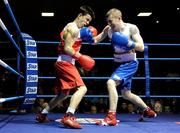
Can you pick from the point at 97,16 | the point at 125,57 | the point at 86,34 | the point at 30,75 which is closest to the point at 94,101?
the point at 30,75

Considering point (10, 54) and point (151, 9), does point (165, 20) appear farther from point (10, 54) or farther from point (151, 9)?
point (10, 54)

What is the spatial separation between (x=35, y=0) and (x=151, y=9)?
2.81 meters

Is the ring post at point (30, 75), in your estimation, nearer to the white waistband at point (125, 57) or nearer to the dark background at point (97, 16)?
the white waistband at point (125, 57)

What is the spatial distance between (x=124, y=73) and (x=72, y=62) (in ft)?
1.46

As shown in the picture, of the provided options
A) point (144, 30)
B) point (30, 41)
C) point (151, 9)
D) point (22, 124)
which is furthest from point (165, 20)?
point (22, 124)

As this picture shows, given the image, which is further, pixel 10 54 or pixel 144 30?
pixel 144 30

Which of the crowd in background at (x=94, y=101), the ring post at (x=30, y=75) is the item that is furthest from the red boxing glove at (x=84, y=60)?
the crowd in background at (x=94, y=101)

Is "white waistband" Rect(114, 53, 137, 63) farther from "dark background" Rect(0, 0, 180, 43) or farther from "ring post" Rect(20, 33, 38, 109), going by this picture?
"dark background" Rect(0, 0, 180, 43)

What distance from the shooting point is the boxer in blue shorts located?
2.81m

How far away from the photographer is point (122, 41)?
2768 mm

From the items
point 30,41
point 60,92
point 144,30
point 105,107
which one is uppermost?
point 144,30

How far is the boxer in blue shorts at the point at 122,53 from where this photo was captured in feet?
9.22

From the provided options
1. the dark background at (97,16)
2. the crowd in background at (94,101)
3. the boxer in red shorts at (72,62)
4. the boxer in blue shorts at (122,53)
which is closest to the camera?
the boxer in red shorts at (72,62)

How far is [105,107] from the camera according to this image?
607cm
